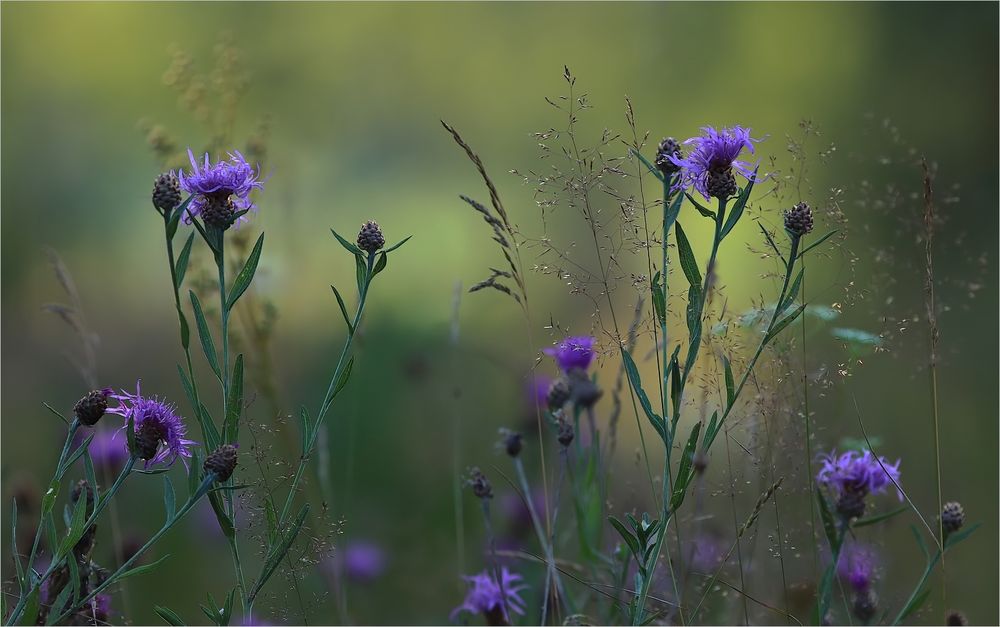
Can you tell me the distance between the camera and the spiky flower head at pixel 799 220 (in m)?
0.96

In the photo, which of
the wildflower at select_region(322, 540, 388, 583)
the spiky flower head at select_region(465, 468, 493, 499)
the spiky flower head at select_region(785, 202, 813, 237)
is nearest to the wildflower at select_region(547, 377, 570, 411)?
the spiky flower head at select_region(465, 468, 493, 499)

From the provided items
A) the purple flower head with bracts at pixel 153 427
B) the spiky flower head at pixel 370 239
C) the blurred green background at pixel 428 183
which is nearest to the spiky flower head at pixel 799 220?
the spiky flower head at pixel 370 239

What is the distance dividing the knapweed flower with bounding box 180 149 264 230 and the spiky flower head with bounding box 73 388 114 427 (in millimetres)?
200

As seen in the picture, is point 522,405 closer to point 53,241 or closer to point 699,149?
point 699,149

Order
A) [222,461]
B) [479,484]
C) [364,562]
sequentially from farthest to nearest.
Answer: [364,562], [479,484], [222,461]

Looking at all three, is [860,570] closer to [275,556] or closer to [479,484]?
[479,484]

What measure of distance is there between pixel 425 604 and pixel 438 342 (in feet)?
3.79

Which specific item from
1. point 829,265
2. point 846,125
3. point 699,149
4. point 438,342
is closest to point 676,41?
point 846,125

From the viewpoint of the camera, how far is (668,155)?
3.19 ft

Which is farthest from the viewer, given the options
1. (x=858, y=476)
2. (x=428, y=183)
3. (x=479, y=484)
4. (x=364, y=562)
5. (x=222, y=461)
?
(x=428, y=183)

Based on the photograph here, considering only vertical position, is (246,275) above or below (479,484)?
above

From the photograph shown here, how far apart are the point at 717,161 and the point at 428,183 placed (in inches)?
119

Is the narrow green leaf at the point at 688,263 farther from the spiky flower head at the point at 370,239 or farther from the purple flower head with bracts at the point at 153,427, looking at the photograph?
the purple flower head with bracts at the point at 153,427

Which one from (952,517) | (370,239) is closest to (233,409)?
(370,239)
